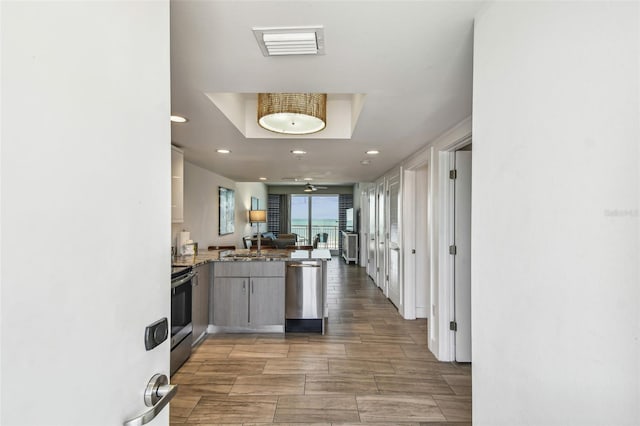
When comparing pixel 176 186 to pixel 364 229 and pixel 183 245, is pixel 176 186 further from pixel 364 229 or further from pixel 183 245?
pixel 364 229

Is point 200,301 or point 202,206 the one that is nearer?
point 200,301

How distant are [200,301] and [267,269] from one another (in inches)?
32.6

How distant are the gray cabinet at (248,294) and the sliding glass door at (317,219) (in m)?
7.35

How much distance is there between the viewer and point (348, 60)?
4.93 ft

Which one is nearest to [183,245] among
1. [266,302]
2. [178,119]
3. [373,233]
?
[266,302]

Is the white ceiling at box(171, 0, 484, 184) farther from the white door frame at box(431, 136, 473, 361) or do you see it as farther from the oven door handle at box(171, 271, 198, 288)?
the oven door handle at box(171, 271, 198, 288)

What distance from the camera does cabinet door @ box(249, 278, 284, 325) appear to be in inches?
143

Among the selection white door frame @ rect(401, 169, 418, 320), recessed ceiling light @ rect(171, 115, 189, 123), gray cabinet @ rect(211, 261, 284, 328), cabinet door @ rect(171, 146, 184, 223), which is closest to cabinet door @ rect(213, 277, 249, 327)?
gray cabinet @ rect(211, 261, 284, 328)

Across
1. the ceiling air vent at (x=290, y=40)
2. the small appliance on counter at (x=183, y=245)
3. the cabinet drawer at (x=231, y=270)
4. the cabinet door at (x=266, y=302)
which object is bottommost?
the cabinet door at (x=266, y=302)

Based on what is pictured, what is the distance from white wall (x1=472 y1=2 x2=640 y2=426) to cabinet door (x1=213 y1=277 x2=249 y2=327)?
2.98 m

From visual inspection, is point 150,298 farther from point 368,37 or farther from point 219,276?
point 219,276

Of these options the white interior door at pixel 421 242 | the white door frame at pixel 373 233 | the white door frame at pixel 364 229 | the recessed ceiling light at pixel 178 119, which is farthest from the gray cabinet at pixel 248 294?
the white door frame at pixel 364 229

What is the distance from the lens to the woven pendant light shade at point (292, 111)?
7.07ft

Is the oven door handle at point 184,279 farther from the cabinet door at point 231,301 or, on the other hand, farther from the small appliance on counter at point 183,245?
the small appliance on counter at point 183,245
